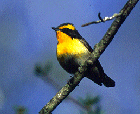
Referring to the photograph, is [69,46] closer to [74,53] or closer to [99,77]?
[74,53]

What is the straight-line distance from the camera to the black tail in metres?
4.95

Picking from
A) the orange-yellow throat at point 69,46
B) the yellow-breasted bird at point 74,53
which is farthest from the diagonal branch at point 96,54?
the orange-yellow throat at point 69,46

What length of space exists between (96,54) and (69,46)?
5.10ft

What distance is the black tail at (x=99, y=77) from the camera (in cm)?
495

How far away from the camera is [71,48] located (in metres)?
4.84

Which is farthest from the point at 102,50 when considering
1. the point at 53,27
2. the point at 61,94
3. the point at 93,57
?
the point at 53,27

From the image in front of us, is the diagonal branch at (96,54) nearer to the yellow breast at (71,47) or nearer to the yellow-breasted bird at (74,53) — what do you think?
the yellow-breasted bird at (74,53)

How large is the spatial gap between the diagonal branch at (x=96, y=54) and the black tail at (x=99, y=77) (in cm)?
115

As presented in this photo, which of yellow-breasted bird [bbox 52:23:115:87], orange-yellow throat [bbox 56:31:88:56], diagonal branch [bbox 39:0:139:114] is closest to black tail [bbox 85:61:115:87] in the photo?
yellow-breasted bird [bbox 52:23:115:87]

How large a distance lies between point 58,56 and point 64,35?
22.0 inches

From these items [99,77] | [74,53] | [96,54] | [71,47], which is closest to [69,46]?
[71,47]

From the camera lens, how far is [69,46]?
16.0 feet

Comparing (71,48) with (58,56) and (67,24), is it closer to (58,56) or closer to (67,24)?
(58,56)

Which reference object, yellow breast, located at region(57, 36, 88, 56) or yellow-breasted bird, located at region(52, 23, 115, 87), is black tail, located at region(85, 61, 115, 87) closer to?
yellow-breasted bird, located at region(52, 23, 115, 87)
